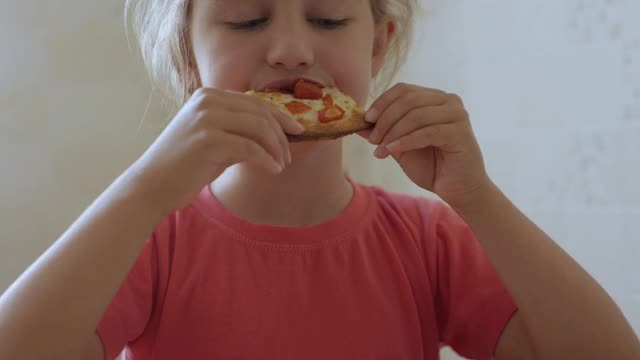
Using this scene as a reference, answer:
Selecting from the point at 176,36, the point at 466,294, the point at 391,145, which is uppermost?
the point at 176,36

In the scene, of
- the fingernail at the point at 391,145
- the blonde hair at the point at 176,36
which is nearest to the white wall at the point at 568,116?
the blonde hair at the point at 176,36

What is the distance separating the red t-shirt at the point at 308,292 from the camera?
2.83 feet

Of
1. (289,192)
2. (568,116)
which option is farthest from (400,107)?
(568,116)

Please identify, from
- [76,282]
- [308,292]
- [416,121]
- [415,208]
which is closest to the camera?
[76,282]

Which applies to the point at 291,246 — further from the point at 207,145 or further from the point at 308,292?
the point at 207,145

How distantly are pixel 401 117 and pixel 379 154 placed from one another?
5 cm

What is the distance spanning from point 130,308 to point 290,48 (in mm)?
382

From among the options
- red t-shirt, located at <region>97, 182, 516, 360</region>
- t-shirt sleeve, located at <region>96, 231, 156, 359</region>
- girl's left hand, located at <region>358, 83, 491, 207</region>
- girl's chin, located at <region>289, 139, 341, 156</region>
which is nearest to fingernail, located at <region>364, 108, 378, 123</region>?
girl's left hand, located at <region>358, 83, 491, 207</region>

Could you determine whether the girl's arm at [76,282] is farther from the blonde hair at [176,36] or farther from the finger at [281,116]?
the blonde hair at [176,36]

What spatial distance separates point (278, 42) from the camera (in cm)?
81

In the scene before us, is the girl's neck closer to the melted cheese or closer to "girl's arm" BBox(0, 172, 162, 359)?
the melted cheese

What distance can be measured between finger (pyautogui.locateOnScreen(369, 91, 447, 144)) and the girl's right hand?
134 millimetres

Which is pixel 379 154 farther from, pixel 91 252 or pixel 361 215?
pixel 91 252

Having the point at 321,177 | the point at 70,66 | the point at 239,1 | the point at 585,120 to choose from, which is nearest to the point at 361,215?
the point at 321,177
